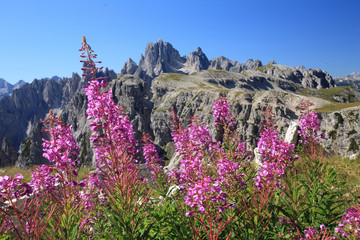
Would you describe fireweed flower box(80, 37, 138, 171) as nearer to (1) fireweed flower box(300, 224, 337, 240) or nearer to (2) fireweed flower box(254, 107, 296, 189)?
(2) fireweed flower box(254, 107, 296, 189)

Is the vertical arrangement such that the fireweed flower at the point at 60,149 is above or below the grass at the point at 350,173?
above

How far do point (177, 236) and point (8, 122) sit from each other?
255689mm

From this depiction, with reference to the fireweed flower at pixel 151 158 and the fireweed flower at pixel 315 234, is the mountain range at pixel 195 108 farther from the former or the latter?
the fireweed flower at pixel 315 234

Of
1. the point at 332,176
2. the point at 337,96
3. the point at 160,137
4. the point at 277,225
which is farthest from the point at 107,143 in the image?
the point at 337,96

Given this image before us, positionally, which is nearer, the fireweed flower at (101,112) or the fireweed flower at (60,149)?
the fireweed flower at (101,112)

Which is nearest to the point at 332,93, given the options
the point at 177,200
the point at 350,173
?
→ the point at 350,173

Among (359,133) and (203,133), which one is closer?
(203,133)

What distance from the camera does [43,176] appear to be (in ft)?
16.1

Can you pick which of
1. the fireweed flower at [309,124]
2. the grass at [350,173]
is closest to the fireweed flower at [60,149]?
the fireweed flower at [309,124]

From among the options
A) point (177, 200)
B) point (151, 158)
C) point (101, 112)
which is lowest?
point (177, 200)

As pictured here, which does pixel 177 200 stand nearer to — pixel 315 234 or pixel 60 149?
pixel 315 234

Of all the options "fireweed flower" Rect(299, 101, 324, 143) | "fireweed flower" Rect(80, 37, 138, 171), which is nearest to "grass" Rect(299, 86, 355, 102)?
"fireweed flower" Rect(299, 101, 324, 143)

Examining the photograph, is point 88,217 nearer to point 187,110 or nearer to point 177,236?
point 177,236

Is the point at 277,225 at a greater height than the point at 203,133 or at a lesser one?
lesser
